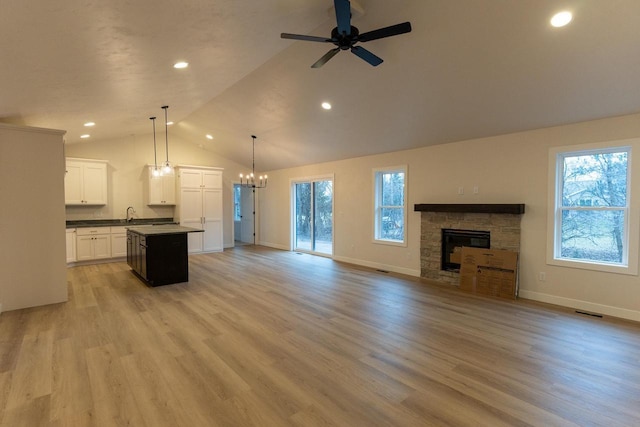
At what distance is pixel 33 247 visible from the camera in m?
4.20

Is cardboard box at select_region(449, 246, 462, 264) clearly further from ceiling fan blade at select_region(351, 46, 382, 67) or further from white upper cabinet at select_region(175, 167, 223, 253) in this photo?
white upper cabinet at select_region(175, 167, 223, 253)

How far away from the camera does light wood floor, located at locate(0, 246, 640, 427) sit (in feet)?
6.85

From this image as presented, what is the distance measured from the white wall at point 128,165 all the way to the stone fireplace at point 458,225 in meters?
6.79

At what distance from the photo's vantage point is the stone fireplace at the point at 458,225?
15.4 ft

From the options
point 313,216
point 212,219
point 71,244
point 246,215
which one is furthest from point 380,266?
point 71,244

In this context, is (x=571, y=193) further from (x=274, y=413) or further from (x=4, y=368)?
(x=4, y=368)

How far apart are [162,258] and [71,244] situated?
10.1ft

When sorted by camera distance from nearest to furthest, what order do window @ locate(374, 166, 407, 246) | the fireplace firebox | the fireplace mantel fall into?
1. the fireplace mantel
2. the fireplace firebox
3. window @ locate(374, 166, 407, 246)

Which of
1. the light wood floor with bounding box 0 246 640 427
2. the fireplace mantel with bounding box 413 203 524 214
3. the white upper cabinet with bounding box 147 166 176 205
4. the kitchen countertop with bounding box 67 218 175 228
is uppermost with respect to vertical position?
the white upper cabinet with bounding box 147 166 176 205

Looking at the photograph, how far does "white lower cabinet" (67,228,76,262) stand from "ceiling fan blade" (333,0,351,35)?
23.4ft

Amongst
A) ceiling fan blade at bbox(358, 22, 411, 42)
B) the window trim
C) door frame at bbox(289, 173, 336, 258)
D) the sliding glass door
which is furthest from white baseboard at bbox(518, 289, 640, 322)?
the sliding glass door

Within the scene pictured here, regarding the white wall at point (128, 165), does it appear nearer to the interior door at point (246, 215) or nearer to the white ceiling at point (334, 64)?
the interior door at point (246, 215)

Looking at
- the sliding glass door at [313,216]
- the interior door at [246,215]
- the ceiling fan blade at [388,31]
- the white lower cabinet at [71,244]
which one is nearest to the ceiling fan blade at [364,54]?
the ceiling fan blade at [388,31]

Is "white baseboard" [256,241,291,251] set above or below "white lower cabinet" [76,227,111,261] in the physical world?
below
